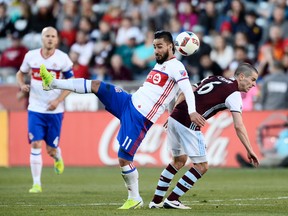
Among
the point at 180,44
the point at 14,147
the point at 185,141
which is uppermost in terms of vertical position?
the point at 180,44

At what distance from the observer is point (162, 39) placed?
1219 cm

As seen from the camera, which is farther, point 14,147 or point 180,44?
point 14,147

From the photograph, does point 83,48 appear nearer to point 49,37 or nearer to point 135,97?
point 49,37

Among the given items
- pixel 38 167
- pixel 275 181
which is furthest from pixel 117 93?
pixel 275 181

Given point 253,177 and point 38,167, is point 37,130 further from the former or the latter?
point 253,177

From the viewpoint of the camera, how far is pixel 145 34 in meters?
26.9

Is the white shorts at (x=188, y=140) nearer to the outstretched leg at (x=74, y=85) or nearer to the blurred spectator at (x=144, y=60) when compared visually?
the outstretched leg at (x=74, y=85)

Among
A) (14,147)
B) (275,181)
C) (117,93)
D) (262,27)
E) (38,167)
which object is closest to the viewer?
(117,93)

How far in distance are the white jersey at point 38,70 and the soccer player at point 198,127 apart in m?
4.33

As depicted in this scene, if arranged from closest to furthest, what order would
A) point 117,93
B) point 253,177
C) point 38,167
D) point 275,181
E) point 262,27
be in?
1. point 117,93
2. point 38,167
3. point 275,181
4. point 253,177
5. point 262,27

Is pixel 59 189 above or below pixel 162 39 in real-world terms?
below

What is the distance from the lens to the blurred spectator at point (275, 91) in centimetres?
2217

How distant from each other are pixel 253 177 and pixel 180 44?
690 cm

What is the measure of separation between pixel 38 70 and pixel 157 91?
455 centimetres
